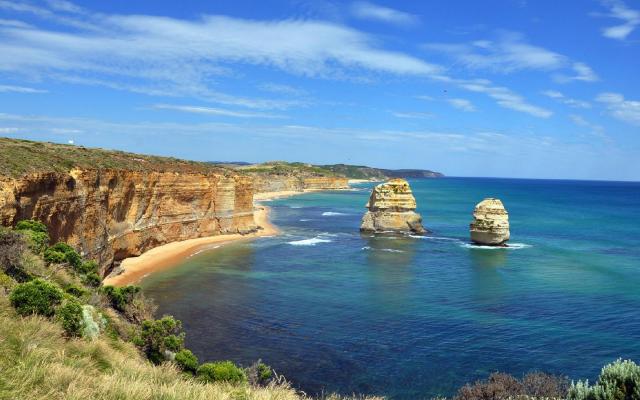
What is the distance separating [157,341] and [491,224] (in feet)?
153

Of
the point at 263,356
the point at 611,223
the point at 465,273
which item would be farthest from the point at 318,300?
the point at 611,223

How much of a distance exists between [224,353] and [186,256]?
85.8ft

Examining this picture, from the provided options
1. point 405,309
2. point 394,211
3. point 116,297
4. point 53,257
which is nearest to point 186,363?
point 116,297

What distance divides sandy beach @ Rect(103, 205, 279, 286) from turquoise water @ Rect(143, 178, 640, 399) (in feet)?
5.49

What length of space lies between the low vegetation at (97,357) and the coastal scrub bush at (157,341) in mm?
36

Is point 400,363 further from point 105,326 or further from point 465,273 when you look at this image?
point 465,273

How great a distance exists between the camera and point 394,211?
6831cm

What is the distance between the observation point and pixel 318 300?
109 ft

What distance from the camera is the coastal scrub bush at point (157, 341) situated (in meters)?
17.5

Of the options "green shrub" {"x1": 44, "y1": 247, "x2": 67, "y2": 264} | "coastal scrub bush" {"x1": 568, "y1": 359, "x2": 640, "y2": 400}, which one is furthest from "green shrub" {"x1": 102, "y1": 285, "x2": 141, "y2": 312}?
"coastal scrub bush" {"x1": 568, "y1": 359, "x2": 640, "y2": 400}

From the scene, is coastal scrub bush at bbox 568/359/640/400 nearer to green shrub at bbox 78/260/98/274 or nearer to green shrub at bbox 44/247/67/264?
green shrub at bbox 44/247/67/264

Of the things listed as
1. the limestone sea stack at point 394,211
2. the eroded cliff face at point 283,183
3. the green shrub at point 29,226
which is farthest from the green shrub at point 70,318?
the eroded cliff face at point 283,183

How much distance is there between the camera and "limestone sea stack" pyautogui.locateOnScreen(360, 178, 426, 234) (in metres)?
67.1

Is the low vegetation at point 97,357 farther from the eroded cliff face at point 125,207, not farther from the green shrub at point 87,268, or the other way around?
the eroded cliff face at point 125,207
